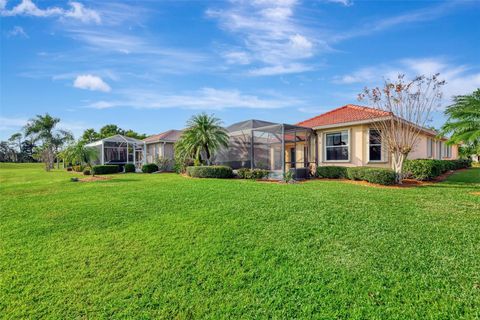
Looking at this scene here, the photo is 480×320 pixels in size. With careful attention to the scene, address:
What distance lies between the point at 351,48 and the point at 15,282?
13690mm

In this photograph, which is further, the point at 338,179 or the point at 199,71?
the point at 338,179

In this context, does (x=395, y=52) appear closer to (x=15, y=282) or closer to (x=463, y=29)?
(x=463, y=29)

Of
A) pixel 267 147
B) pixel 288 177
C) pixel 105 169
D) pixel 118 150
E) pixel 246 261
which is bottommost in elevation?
pixel 246 261

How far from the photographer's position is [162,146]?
25.5m

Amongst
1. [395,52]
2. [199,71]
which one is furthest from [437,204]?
[199,71]

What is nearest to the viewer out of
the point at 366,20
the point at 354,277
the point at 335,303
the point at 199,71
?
the point at 335,303

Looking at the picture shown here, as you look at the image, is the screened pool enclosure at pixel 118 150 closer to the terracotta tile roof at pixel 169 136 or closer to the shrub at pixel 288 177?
the terracotta tile roof at pixel 169 136

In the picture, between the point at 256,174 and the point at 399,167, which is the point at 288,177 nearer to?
the point at 256,174

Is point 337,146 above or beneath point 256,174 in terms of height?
above

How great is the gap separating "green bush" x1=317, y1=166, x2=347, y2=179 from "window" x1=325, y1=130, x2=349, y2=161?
1300 mm

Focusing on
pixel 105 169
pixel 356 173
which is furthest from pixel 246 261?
pixel 105 169

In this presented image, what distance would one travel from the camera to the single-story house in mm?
14000

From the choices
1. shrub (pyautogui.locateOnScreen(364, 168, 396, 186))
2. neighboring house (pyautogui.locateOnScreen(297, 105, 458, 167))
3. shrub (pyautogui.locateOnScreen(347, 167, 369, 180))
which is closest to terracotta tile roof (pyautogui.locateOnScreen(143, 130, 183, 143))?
neighboring house (pyautogui.locateOnScreen(297, 105, 458, 167))

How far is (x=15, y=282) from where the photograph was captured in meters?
4.16
